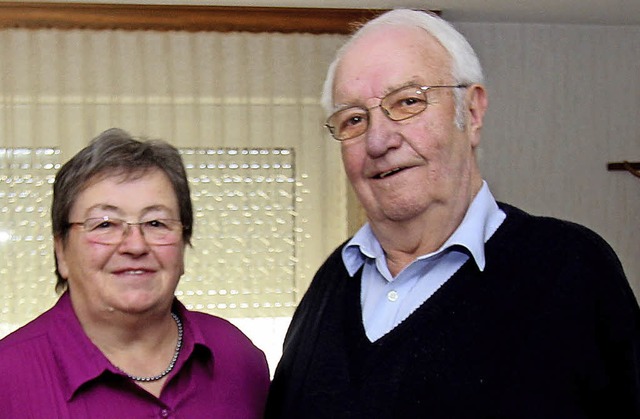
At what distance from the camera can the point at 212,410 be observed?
1.52 m

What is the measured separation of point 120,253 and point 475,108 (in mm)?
650

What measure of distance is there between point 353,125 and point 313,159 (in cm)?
289

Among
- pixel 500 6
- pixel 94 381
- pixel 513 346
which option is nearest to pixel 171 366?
pixel 94 381

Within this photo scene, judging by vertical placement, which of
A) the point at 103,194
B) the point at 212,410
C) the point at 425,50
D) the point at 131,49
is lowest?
the point at 212,410

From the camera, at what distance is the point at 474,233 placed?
1.26 meters

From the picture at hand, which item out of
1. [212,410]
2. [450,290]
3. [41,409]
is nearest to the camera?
[450,290]

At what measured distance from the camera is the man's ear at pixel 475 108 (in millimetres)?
1321

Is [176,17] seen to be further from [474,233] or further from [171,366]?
[474,233]

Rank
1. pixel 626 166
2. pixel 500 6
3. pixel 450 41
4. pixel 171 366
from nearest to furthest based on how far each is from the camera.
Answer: pixel 450 41
pixel 171 366
pixel 500 6
pixel 626 166

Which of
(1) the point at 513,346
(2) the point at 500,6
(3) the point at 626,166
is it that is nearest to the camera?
(1) the point at 513,346

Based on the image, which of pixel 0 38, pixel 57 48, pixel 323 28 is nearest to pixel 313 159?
pixel 323 28

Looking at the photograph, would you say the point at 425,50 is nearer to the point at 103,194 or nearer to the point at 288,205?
the point at 103,194

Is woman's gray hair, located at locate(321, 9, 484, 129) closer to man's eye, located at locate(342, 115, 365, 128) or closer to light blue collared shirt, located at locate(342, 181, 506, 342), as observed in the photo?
man's eye, located at locate(342, 115, 365, 128)

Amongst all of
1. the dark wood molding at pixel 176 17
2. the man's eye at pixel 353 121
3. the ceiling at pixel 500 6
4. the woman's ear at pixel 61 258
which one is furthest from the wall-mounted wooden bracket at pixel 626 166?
the woman's ear at pixel 61 258
